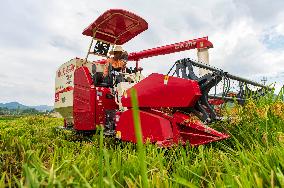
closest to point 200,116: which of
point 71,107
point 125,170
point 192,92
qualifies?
point 192,92

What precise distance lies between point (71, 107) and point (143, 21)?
3.26m

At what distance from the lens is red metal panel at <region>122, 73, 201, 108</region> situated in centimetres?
487

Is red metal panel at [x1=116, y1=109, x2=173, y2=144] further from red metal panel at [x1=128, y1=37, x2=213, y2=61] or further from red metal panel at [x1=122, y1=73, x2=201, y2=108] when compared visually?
red metal panel at [x1=128, y1=37, x2=213, y2=61]

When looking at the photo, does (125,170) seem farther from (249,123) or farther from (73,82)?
(73,82)

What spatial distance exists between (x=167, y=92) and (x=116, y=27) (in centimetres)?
427

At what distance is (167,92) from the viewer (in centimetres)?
514

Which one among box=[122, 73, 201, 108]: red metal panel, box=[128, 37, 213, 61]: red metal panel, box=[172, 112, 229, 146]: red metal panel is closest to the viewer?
box=[172, 112, 229, 146]: red metal panel

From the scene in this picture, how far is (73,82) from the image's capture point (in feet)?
27.0

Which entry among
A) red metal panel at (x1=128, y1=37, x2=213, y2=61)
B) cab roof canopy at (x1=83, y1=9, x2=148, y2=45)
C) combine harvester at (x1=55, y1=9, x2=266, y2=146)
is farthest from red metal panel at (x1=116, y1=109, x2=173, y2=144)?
red metal panel at (x1=128, y1=37, x2=213, y2=61)

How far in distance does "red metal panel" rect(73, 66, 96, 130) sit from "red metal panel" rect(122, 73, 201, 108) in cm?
193

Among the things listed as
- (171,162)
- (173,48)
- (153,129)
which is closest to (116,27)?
(173,48)

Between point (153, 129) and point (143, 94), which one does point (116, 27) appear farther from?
point (153, 129)

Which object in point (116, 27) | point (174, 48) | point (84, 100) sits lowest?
point (84, 100)

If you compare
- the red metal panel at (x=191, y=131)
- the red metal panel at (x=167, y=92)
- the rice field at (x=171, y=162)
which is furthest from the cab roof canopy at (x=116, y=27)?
the red metal panel at (x=191, y=131)
